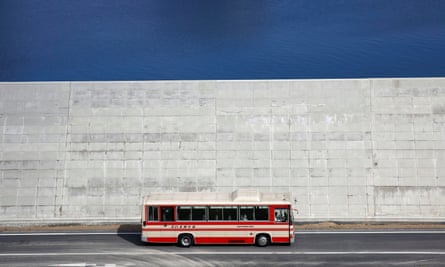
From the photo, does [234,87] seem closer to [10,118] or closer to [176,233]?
[176,233]

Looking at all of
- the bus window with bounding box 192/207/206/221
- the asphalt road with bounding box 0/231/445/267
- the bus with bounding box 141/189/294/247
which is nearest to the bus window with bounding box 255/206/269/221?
the bus with bounding box 141/189/294/247

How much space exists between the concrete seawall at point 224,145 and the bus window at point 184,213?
7093mm

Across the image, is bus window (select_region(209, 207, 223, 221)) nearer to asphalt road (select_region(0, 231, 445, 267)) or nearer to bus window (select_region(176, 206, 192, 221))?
bus window (select_region(176, 206, 192, 221))

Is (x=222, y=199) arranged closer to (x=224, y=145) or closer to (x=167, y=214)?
(x=167, y=214)

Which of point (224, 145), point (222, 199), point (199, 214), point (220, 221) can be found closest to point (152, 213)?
point (199, 214)

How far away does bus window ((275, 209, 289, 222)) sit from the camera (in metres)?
20.9

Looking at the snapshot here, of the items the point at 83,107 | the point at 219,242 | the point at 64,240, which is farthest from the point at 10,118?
the point at 219,242

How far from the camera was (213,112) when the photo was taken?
1150 inches

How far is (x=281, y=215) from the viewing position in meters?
21.0

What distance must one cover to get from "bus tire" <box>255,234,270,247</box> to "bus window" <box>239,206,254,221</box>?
119 centimetres

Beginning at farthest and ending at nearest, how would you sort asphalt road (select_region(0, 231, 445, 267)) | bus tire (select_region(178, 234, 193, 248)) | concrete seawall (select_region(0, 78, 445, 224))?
concrete seawall (select_region(0, 78, 445, 224)), bus tire (select_region(178, 234, 193, 248)), asphalt road (select_region(0, 231, 445, 267))

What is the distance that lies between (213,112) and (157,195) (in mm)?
9297

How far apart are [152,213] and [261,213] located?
19.8 ft

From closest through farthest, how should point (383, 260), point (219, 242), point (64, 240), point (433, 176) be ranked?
point (383, 260), point (219, 242), point (64, 240), point (433, 176)
